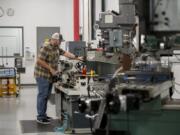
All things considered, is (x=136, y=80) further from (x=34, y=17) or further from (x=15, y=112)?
(x=34, y=17)

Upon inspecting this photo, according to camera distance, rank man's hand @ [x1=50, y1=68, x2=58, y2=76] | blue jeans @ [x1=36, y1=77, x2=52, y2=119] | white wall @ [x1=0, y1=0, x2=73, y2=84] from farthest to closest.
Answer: white wall @ [x1=0, y1=0, x2=73, y2=84] < blue jeans @ [x1=36, y1=77, x2=52, y2=119] < man's hand @ [x1=50, y1=68, x2=58, y2=76]

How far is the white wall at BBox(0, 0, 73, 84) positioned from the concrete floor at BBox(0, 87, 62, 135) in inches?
118

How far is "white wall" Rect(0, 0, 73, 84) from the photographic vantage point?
38.9 ft

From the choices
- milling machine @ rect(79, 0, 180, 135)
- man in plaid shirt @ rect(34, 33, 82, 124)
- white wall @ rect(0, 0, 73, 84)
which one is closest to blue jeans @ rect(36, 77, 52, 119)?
man in plaid shirt @ rect(34, 33, 82, 124)

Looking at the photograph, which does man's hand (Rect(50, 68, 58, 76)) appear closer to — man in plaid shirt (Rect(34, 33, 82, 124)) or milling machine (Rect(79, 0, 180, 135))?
man in plaid shirt (Rect(34, 33, 82, 124))

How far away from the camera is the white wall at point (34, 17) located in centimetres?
1187

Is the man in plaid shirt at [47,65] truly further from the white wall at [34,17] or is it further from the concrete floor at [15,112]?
the white wall at [34,17]

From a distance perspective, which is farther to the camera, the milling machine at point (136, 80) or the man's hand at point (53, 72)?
the man's hand at point (53, 72)

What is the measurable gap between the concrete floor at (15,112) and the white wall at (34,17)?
9.85 ft

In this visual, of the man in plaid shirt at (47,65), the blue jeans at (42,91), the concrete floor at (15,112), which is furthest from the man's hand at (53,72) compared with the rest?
the concrete floor at (15,112)

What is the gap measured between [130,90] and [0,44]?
9.61 metres

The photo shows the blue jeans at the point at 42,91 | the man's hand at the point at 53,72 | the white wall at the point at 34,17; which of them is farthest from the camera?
the white wall at the point at 34,17

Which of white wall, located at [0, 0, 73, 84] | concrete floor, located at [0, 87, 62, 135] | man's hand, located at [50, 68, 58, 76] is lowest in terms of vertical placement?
concrete floor, located at [0, 87, 62, 135]

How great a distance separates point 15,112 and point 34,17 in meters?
5.55
